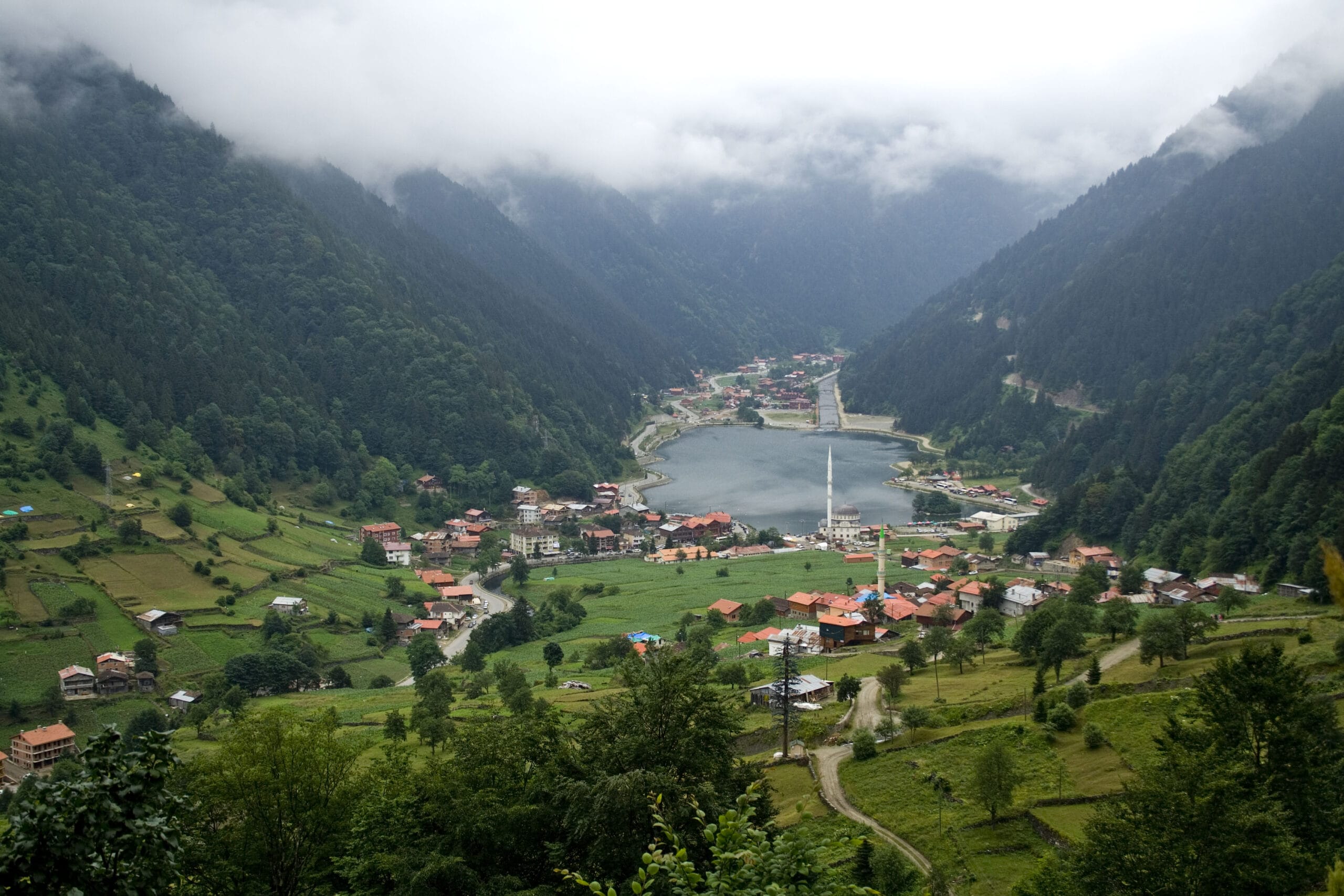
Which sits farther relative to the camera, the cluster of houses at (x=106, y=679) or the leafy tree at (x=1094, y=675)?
the cluster of houses at (x=106, y=679)

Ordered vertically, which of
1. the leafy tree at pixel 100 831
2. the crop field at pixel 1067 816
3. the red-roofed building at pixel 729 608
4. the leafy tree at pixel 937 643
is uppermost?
the leafy tree at pixel 100 831

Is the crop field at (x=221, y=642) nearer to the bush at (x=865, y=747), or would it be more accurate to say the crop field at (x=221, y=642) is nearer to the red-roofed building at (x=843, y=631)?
the red-roofed building at (x=843, y=631)

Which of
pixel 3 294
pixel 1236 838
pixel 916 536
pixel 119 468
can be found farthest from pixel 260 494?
pixel 1236 838

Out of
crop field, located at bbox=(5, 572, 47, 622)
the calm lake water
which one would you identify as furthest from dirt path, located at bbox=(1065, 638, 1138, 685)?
the calm lake water

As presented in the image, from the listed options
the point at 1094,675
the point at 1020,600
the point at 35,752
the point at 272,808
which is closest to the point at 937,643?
the point at 1094,675

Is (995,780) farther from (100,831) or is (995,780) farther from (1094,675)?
(100,831)

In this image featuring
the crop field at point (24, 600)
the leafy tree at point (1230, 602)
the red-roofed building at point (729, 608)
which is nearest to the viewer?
the leafy tree at point (1230, 602)

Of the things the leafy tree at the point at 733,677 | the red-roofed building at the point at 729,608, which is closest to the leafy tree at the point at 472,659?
the red-roofed building at the point at 729,608
